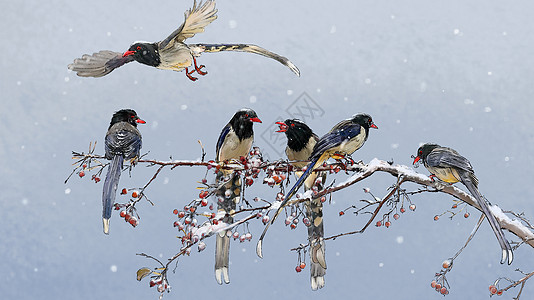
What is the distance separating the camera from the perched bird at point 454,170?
10.5 ft

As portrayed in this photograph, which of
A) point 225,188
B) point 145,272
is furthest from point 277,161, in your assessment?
point 145,272

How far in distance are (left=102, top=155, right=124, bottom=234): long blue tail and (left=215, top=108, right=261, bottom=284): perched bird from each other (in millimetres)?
644

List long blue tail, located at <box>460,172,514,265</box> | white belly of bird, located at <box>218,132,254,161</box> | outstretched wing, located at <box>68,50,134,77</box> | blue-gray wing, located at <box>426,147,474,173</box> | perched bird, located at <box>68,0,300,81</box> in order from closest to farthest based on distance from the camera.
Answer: long blue tail, located at <box>460,172,514,265</box>
blue-gray wing, located at <box>426,147,474,173</box>
white belly of bird, located at <box>218,132,254,161</box>
perched bird, located at <box>68,0,300,81</box>
outstretched wing, located at <box>68,50,134,77</box>

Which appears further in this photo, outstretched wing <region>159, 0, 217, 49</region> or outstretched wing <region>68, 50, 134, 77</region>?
outstretched wing <region>68, 50, 134, 77</region>

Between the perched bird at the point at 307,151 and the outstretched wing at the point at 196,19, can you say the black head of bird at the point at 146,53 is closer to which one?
the outstretched wing at the point at 196,19

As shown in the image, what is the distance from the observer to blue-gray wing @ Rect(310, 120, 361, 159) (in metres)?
3.42

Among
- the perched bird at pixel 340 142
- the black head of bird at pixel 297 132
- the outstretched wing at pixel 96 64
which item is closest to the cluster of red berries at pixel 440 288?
the perched bird at pixel 340 142

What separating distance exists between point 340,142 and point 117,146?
4.17 feet

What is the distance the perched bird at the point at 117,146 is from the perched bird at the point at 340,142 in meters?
0.87

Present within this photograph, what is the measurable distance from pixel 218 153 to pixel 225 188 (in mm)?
234

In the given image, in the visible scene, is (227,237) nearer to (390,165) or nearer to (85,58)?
(390,165)

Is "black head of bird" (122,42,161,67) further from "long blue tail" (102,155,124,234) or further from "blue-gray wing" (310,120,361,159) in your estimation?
"blue-gray wing" (310,120,361,159)

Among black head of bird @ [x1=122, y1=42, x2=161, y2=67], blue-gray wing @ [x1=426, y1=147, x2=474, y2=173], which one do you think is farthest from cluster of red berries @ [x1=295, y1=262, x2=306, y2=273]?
black head of bird @ [x1=122, y1=42, x2=161, y2=67]

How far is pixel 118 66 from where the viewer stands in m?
4.04
